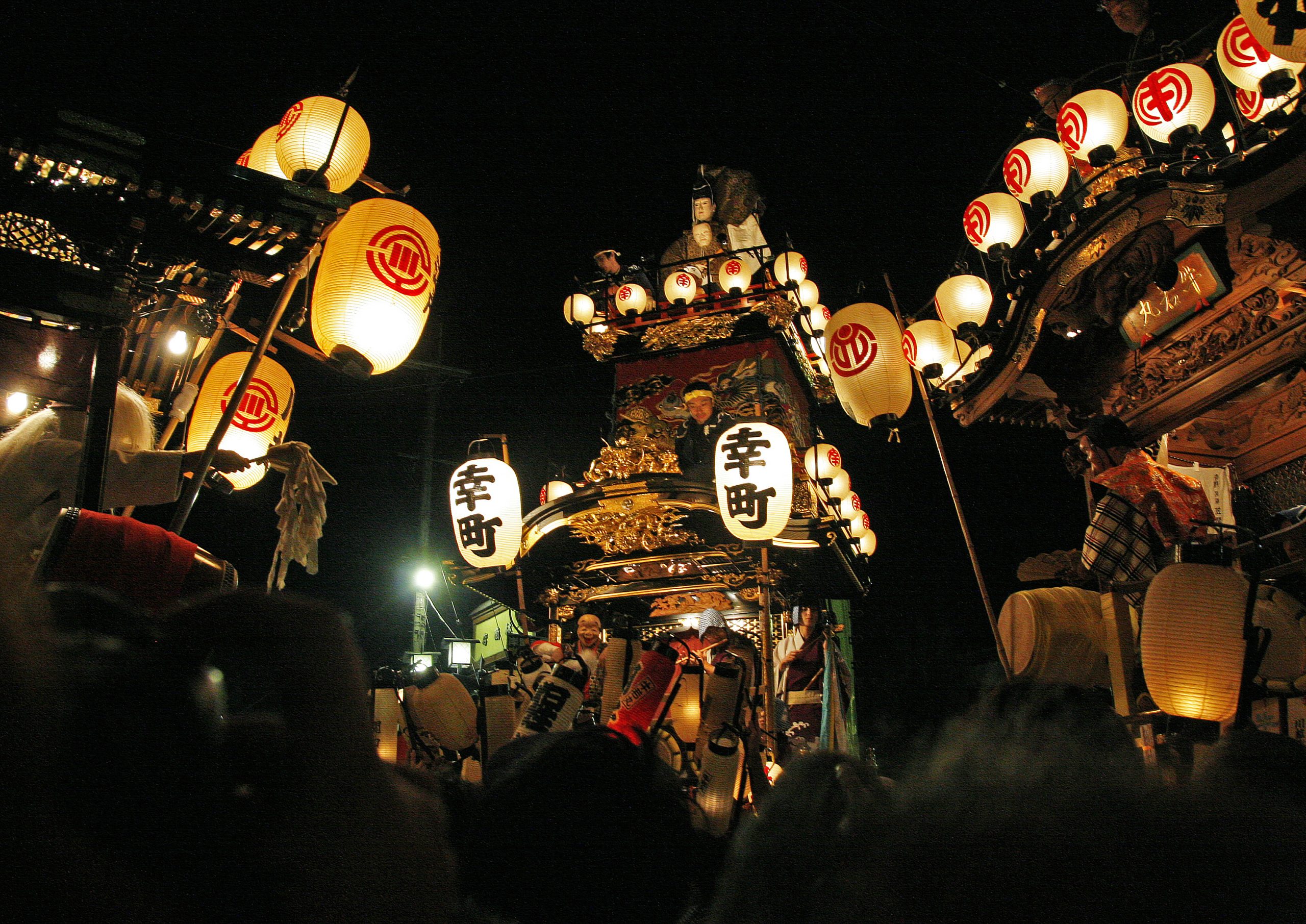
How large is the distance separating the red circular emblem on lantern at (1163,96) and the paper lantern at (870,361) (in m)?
3.15

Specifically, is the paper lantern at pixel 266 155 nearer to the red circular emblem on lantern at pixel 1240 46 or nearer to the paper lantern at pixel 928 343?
the paper lantern at pixel 928 343

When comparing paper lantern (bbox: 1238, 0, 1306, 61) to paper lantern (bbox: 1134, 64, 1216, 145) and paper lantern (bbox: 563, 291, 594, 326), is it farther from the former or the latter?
paper lantern (bbox: 563, 291, 594, 326)

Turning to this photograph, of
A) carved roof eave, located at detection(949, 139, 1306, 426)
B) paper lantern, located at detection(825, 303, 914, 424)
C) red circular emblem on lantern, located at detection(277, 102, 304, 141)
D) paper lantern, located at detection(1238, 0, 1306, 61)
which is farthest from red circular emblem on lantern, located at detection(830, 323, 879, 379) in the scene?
red circular emblem on lantern, located at detection(277, 102, 304, 141)

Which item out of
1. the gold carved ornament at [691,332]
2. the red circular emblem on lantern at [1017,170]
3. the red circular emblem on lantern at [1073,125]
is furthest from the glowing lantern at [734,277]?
the red circular emblem on lantern at [1073,125]

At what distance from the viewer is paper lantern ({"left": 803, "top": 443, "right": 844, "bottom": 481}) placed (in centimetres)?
1409

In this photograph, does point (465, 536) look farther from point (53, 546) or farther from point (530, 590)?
point (53, 546)

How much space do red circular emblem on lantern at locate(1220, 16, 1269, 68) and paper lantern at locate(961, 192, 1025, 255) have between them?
9.17 ft

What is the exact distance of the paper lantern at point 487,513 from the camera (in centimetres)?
1034

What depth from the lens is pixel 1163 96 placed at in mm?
6137

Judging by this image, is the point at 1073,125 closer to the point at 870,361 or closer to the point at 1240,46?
the point at 1240,46

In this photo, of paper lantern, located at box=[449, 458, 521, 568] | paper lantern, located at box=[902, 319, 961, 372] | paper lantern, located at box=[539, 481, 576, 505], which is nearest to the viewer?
paper lantern, located at box=[902, 319, 961, 372]

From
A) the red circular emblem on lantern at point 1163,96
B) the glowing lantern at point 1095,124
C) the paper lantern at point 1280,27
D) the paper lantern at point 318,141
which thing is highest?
the glowing lantern at point 1095,124

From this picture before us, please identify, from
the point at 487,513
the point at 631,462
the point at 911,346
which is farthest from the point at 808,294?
the point at 487,513

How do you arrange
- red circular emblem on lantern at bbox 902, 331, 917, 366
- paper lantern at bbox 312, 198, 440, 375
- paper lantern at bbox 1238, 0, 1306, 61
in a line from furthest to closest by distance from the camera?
red circular emblem on lantern at bbox 902, 331, 917, 366 < paper lantern at bbox 312, 198, 440, 375 < paper lantern at bbox 1238, 0, 1306, 61
